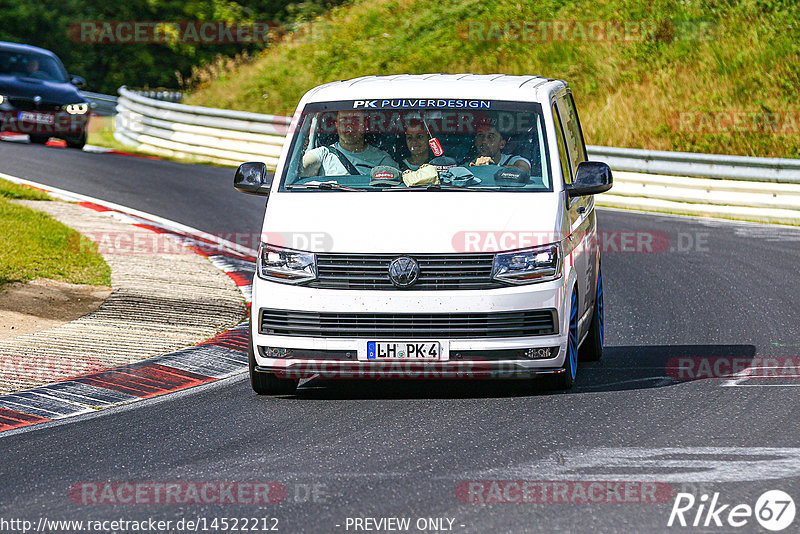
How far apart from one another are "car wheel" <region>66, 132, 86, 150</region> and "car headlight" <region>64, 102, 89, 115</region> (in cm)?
76

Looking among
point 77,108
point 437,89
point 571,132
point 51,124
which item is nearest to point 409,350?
point 437,89

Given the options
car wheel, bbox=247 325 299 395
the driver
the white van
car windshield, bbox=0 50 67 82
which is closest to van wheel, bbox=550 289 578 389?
the white van

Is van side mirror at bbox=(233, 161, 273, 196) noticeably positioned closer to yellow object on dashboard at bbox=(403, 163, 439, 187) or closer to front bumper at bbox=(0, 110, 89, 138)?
yellow object on dashboard at bbox=(403, 163, 439, 187)

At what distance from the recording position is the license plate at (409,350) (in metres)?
7.78

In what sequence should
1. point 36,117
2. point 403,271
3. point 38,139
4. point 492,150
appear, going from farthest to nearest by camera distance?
point 38,139 → point 36,117 → point 492,150 → point 403,271

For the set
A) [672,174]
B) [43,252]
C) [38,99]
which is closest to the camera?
[43,252]

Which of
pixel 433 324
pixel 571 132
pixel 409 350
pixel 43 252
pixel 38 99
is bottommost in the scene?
pixel 43 252

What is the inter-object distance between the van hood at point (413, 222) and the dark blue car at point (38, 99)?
18.2m

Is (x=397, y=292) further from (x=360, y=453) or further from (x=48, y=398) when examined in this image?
(x=48, y=398)

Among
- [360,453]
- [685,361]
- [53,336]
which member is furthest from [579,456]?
[53,336]

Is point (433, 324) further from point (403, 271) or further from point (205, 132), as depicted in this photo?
point (205, 132)

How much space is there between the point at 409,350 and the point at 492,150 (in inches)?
69.3

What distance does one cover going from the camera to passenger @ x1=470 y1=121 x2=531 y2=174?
8.72 meters

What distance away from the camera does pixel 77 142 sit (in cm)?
2661
